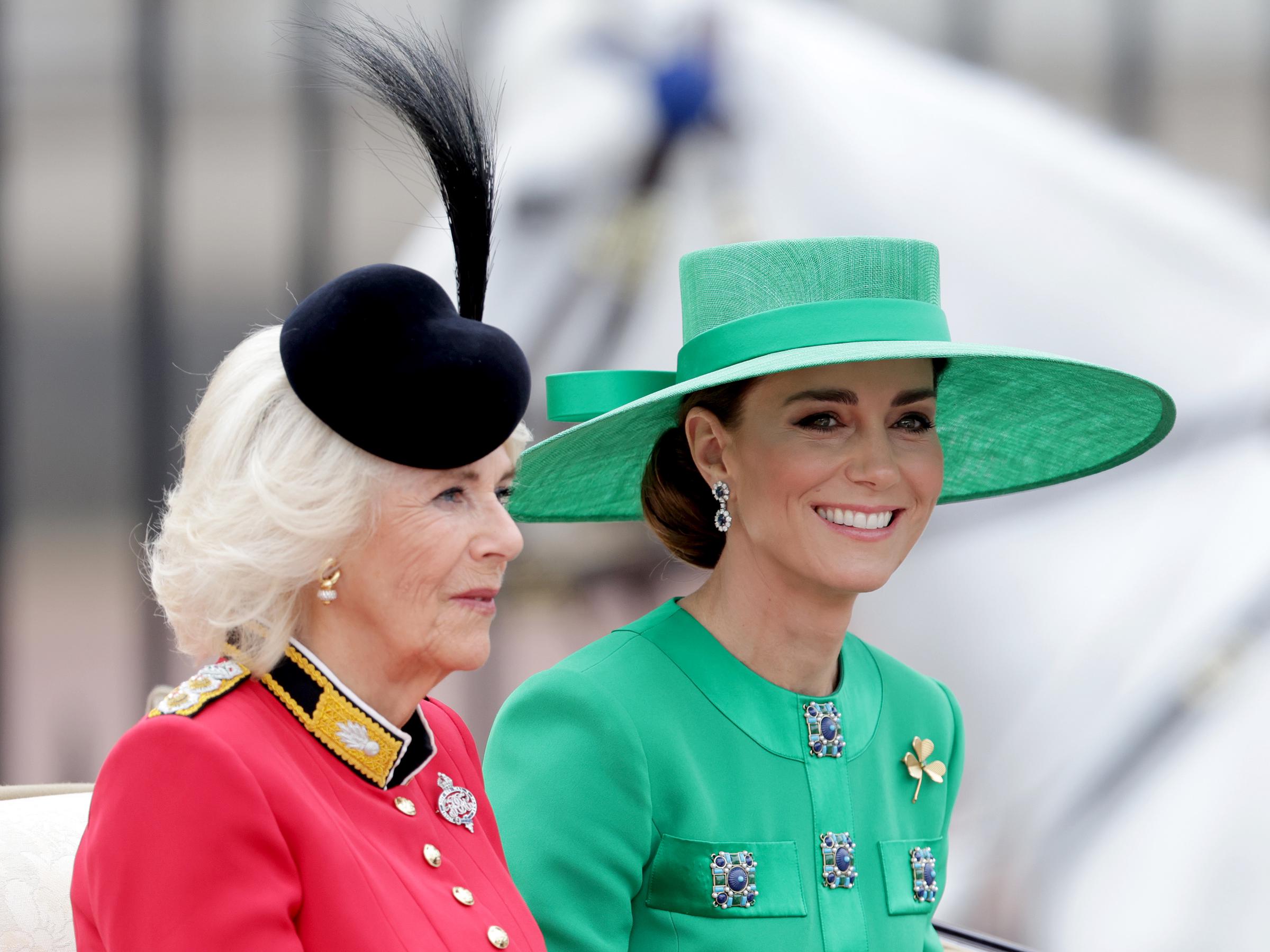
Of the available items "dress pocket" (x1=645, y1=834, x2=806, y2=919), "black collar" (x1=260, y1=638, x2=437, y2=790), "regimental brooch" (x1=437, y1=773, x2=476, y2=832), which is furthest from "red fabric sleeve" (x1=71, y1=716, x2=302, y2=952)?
"dress pocket" (x1=645, y1=834, x2=806, y2=919)

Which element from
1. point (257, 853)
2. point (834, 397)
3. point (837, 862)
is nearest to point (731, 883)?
point (837, 862)

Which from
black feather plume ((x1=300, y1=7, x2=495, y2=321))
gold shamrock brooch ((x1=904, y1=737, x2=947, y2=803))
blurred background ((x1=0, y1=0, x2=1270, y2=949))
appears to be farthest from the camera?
blurred background ((x1=0, y1=0, x2=1270, y2=949))

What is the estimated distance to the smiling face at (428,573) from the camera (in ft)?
3.35

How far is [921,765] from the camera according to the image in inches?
64.4

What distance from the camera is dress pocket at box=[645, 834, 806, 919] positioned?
1.42 meters

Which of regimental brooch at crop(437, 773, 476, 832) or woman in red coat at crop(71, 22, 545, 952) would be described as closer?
woman in red coat at crop(71, 22, 545, 952)

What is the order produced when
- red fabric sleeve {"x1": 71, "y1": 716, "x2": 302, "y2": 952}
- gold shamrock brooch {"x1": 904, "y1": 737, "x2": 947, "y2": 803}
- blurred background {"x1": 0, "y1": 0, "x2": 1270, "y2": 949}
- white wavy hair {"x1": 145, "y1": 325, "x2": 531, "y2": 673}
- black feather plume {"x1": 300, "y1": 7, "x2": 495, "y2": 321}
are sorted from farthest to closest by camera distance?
blurred background {"x1": 0, "y1": 0, "x2": 1270, "y2": 949} < gold shamrock brooch {"x1": 904, "y1": 737, "x2": 947, "y2": 803} < black feather plume {"x1": 300, "y1": 7, "x2": 495, "y2": 321} < white wavy hair {"x1": 145, "y1": 325, "x2": 531, "y2": 673} < red fabric sleeve {"x1": 71, "y1": 716, "x2": 302, "y2": 952}

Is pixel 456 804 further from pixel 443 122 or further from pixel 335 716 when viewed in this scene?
pixel 443 122

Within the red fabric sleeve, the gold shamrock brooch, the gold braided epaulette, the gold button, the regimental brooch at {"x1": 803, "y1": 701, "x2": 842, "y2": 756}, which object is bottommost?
the gold shamrock brooch

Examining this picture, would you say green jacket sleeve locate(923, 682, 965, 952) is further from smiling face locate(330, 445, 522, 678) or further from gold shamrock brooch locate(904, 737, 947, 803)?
smiling face locate(330, 445, 522, 678)

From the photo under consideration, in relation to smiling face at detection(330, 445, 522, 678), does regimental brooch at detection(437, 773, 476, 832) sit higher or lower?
lower

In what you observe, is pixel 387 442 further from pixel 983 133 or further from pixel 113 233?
pixel 113 233

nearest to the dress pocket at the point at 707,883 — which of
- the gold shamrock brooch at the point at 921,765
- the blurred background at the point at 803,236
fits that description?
the gold shamrock brooch at the point at 921,765

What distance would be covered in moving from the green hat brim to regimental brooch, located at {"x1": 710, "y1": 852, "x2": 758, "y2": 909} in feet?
1.54
